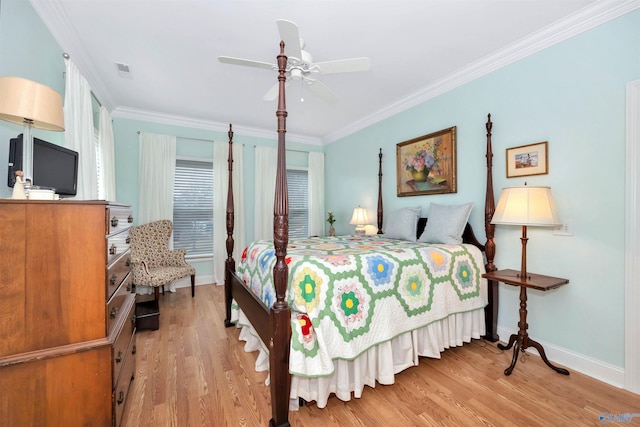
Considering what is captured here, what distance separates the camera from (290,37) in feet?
5.75

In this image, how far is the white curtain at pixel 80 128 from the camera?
2.29 meters

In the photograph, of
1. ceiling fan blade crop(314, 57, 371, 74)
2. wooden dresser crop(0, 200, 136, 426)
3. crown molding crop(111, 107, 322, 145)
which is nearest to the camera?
wooden dresser crop(0, 200, 136, 426)

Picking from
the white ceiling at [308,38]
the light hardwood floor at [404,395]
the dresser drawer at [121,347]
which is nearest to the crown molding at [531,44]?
the white ceiling at [308,38]

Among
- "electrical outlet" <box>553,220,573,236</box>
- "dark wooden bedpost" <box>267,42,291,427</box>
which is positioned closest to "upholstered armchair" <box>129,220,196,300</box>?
"dark wooden bedpost" <box>267,42,291,427</box>

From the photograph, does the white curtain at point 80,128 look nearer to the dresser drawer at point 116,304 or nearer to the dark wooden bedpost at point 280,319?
the dresser drawer at point 116,304

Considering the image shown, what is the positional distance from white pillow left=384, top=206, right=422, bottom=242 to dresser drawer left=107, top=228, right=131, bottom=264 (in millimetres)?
2664

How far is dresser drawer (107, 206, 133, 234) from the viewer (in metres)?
1.36

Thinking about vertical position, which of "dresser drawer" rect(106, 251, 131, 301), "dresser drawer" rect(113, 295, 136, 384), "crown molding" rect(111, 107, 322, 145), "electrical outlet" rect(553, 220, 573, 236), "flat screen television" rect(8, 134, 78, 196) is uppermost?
"crown molding" rect(111, 107, 322, 145)

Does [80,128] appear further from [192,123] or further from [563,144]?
[563,144]

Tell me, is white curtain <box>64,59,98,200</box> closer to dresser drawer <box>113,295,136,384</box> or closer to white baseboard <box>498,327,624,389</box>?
dresser drawer <box>113,295,136,384</box>

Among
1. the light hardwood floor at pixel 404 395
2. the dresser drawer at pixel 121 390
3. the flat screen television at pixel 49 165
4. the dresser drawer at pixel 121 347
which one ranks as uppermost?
the flat screen television at pixel 49 165

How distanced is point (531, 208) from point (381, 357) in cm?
153

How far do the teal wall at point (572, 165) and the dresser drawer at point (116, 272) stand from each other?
3072mm

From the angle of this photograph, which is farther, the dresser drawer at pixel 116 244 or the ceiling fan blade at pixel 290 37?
the ceiling fan blade at pixel 290 37
